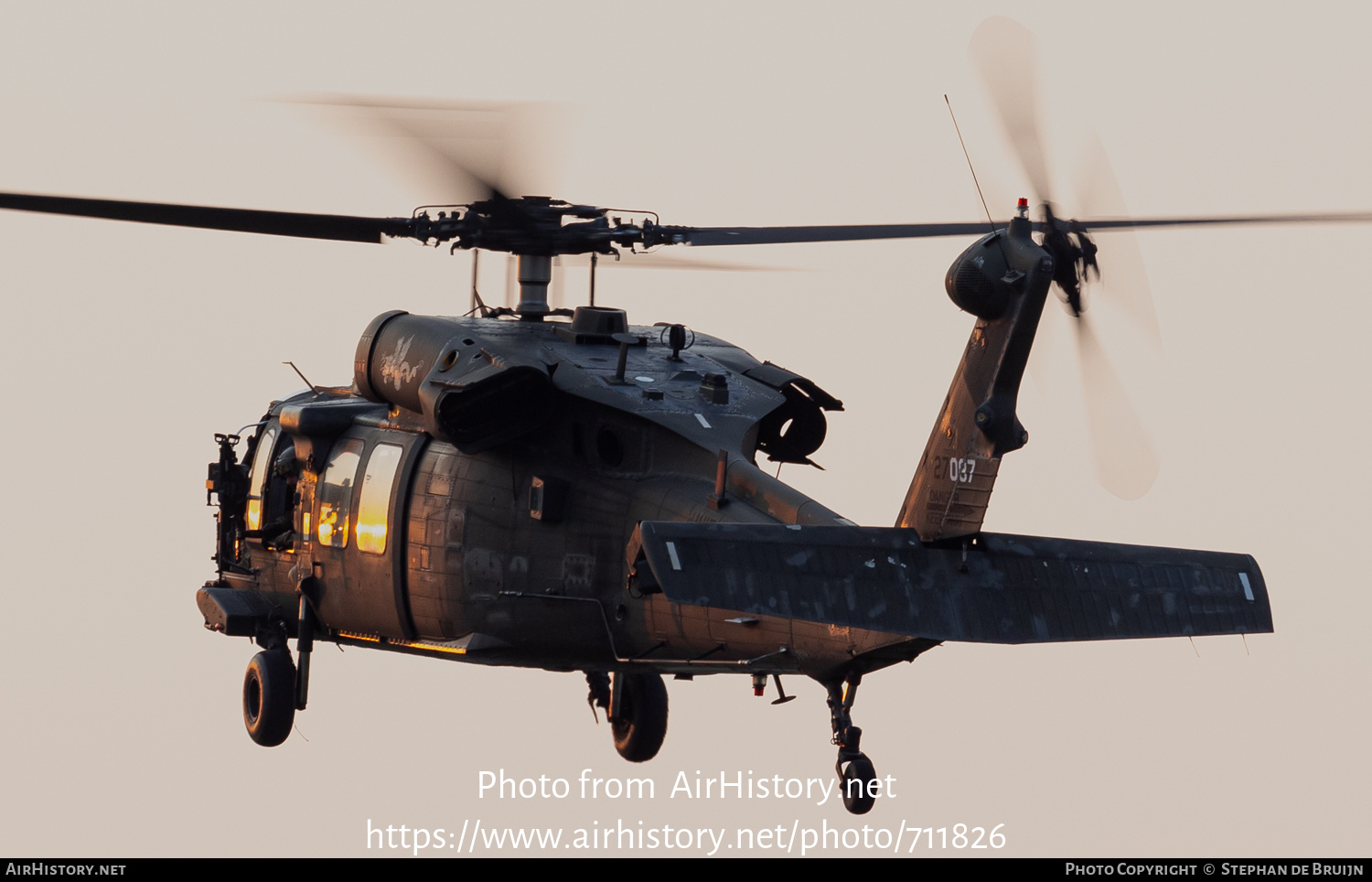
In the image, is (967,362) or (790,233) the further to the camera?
(790,233)

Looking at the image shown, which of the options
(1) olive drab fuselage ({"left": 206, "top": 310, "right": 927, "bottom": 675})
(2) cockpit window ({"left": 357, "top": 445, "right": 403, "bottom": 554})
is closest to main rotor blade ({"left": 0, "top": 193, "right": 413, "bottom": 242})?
(1) olive drab fuselage ({"left": 206, "top": 310, "right": 927, "bottom": 675})

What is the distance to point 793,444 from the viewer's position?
20562 mm

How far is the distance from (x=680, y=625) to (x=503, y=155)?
4676 millimetres

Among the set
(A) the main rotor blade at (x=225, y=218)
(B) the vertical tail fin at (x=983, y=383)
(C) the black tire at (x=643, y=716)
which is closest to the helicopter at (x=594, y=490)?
(B) the vertical tail fin at (x=983, y=383)

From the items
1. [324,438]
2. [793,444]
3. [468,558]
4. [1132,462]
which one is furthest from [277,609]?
[1132,462]

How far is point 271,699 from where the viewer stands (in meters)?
21.7

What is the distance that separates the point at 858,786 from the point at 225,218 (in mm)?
7766

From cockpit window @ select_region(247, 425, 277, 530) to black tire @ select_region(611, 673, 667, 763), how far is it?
4480 mm

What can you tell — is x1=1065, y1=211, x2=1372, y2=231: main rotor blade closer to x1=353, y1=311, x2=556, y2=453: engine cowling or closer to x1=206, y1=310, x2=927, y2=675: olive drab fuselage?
x1=206, y1=310, x2=927, y2=675: olive drab fuselage

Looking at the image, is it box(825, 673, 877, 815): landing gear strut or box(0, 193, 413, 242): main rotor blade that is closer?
box(825, 673, 877, 815): landing gear strut

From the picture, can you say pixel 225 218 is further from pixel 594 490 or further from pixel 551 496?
pixel 594 490

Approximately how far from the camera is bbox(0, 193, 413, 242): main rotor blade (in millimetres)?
18562

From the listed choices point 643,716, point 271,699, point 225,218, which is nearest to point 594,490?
point 225,218

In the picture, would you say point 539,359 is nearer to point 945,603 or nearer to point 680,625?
point 680,625
